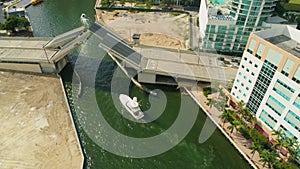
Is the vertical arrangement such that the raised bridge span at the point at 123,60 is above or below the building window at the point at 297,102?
below

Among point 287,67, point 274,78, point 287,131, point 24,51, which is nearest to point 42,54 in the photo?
point 24,51

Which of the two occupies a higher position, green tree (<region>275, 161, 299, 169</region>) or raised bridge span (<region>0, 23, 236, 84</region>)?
raised bridge span (<region>0, 23, 236, 84</region>)

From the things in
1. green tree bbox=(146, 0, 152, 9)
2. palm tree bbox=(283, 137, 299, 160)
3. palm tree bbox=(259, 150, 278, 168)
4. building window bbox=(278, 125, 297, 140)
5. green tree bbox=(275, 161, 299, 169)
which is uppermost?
green tree bbox=(146, 0, 152, 9)

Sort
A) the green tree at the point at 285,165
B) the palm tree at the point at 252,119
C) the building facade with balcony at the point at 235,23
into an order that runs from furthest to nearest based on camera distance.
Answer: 1. the building facade with balcony at the point at 235,23
2. the palm tree at the point at 252,119
3. the green tree at the point at 285,165

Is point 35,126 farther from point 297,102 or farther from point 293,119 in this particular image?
point 297,102

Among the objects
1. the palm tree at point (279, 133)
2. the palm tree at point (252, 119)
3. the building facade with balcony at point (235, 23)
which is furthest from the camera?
the building facade with balcony at point (235, 23)

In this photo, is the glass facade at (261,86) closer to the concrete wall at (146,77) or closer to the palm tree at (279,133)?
the palm tree at (279,133)

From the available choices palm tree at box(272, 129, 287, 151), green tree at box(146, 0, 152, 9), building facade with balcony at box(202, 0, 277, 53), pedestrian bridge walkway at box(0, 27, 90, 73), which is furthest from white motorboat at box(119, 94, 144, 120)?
green tree at box(146, 0, 152, 9)

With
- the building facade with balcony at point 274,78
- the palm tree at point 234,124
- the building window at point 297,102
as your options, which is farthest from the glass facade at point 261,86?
the building window at point 297,102

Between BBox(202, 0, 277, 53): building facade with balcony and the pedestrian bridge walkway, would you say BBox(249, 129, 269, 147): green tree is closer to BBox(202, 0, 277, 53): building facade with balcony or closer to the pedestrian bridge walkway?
BBox(202, 0, 277, 53): building facade with balcony
